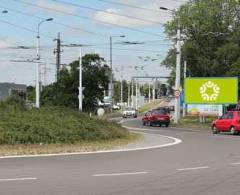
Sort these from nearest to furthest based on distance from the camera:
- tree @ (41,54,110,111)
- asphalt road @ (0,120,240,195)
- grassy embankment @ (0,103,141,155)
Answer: asphalt road @ (0,120,240,195), grassy embankment @ (0,103,141,155), tree @ (41,54,110,111)

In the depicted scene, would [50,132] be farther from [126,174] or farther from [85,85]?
[85,85]

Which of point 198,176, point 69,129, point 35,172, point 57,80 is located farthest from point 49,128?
point 57,80

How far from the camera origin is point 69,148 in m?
25.1

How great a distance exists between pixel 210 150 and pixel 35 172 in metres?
10.4

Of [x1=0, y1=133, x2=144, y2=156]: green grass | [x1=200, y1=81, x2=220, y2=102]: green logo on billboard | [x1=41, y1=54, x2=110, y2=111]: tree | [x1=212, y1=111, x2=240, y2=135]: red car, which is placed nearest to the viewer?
[x1=0, y1=133, x2=144, y2=156]: green grass

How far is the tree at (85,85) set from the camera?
87.2 meters

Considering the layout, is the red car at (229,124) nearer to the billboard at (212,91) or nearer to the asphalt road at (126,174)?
the billboard at (212,91)

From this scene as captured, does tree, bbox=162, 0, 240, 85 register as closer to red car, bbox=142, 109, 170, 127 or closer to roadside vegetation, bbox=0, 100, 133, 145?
red car, bbox=142, 109, 170, 127

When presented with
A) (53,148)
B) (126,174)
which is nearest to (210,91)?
(53,148)

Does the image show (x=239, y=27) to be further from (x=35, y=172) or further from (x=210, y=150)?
(x=35, y=172)

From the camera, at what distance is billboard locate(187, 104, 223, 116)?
66.4 metres

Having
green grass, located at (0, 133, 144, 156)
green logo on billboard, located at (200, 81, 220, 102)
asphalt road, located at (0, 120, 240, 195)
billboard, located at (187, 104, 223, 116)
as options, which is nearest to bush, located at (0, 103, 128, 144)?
green grass, located at (0, 133, 144, 156)

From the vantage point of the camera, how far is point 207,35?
96438 millimetres

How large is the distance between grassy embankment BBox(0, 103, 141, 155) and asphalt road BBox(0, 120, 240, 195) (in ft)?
9.71
